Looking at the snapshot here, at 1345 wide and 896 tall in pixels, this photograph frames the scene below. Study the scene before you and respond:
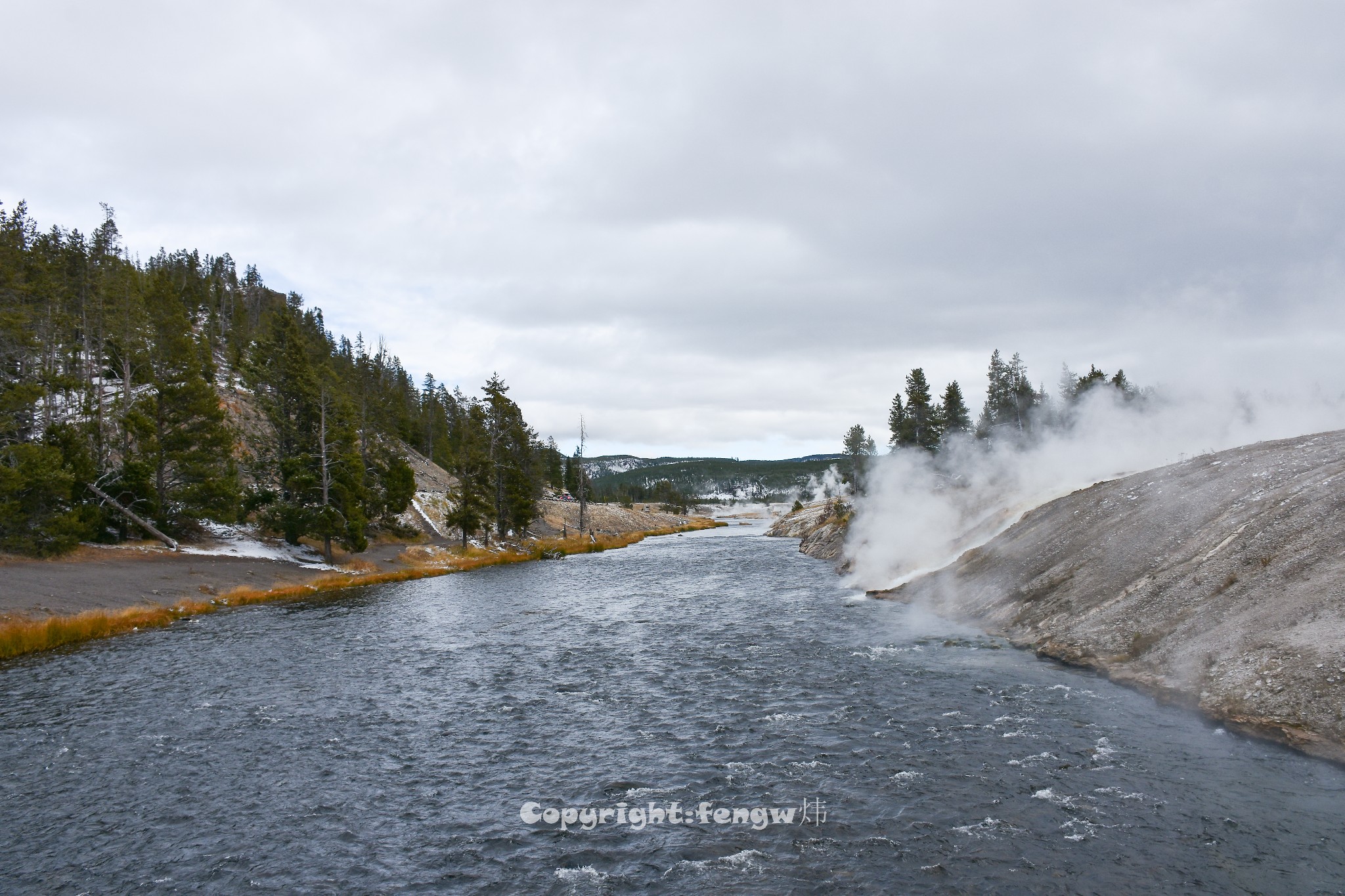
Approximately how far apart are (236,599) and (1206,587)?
1647 inches

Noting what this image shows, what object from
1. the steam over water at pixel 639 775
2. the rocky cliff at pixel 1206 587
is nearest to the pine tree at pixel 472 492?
the steam over water at pixel 639 775

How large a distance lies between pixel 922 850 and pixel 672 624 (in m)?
19.0

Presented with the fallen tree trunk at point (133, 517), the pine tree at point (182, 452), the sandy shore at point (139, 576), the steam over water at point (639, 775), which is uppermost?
the pine tree at point (182, 452)

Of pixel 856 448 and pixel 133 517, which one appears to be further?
pixel 856 448

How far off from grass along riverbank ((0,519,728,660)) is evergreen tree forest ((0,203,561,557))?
4.31 meters

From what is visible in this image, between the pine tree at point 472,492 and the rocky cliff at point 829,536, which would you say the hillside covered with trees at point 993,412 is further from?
the pine tree at point 472,492

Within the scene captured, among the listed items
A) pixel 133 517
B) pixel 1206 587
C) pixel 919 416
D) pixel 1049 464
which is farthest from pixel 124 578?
pixel 919 416

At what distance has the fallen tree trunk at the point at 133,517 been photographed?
137 ft

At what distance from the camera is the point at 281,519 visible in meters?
50.3

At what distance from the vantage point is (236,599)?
35.8 m

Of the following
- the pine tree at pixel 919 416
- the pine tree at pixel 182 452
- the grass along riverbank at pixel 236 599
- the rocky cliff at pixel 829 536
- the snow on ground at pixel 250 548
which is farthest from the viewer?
the pine tree at pixel 919 416

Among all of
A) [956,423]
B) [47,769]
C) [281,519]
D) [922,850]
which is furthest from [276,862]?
[956,423]

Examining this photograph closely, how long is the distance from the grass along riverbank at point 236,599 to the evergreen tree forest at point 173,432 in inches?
170

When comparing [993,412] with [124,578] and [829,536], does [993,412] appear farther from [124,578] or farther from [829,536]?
[124,578]
